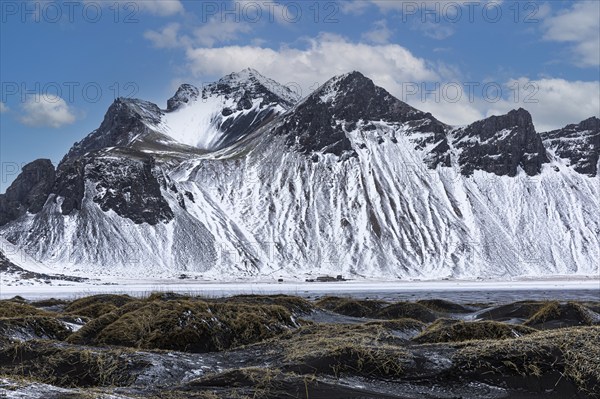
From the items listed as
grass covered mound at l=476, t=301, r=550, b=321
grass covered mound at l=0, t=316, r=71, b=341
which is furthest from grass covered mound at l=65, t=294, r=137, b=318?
grass covered mound at l=476, t=301, r=550, b=321

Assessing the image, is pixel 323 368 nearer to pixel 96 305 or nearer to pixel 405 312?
pixel 96 305

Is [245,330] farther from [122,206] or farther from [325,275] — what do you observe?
[122,206]

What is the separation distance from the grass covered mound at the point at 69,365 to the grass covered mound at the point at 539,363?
249 inches

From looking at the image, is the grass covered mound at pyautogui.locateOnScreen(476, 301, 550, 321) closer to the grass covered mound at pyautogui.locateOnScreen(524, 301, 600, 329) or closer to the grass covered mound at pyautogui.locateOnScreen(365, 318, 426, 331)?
the grass covered mound at pyautogui.locateOnScreen(524, 301, 600, 329)

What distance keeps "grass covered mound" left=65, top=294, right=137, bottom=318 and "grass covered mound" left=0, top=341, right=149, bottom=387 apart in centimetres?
997

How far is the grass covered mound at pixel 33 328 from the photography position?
18.5 m

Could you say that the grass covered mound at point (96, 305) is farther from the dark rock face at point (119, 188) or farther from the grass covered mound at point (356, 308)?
the dark rock face at point (119, 188)

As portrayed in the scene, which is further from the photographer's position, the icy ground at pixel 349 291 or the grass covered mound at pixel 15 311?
the icy ground at pixel 349 291

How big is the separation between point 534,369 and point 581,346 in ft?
3.90

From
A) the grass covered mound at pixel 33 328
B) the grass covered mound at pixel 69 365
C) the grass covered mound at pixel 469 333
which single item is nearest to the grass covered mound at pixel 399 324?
the grass covered mound at pixel 469 333

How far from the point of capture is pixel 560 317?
2569 centimetres

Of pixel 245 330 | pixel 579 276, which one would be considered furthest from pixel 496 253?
pixel 245 330

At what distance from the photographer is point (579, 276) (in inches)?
7441

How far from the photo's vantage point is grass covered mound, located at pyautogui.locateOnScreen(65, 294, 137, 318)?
27359 mm
